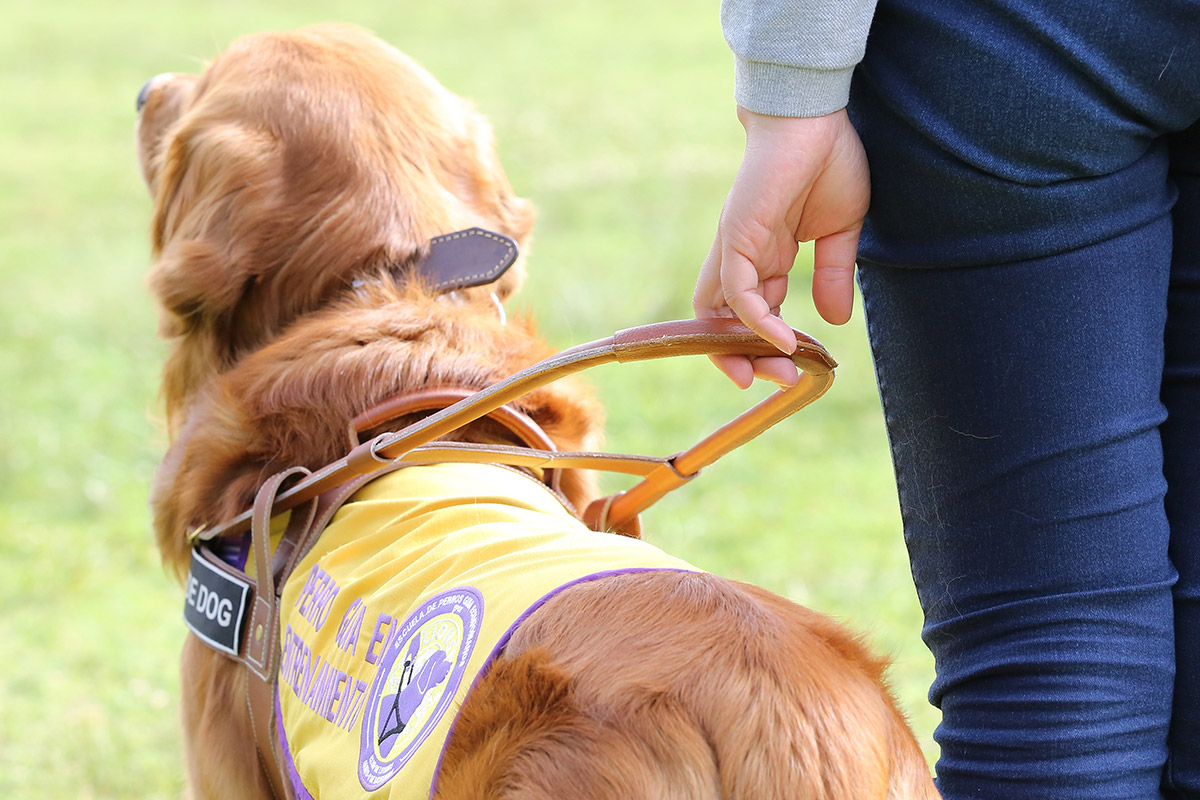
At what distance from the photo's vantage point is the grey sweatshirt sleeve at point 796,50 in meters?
1.16

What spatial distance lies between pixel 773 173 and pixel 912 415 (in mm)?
376

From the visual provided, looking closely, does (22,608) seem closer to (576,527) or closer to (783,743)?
(576,527)

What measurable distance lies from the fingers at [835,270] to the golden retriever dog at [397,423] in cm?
36

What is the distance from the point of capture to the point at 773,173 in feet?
4.02

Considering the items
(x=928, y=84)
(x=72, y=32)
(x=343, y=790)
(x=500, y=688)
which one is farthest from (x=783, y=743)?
(x=72, y=32)

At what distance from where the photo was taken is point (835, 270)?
1.38 m

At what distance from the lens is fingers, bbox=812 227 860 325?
1367 mm

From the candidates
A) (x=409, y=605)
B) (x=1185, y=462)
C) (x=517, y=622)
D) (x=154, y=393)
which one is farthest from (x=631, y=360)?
(x=154, y=393)

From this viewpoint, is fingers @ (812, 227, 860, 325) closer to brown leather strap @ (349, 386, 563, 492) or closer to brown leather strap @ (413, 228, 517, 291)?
brown leather strap @ (349, 386, 563, 492)

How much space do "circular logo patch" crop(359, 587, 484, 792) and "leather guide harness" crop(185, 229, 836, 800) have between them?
267mm

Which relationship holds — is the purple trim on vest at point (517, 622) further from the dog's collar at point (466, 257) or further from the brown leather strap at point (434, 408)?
the dog's collar at point (466, 257)

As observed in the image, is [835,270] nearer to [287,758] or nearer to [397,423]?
[397,423]

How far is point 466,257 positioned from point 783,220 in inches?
37.1

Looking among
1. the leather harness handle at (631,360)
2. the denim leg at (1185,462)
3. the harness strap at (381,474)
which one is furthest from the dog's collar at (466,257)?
the denim leg at (1185,462)
